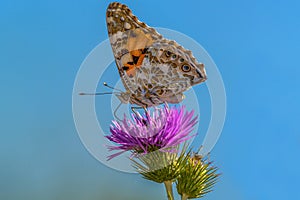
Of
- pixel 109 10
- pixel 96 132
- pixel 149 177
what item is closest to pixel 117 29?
pixel 109 10

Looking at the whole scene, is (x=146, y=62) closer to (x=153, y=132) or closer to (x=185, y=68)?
(x=185, y=68)

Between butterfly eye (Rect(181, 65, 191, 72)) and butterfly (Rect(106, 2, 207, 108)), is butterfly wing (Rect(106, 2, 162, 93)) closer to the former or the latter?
butterfly (Rect(106, 2, 207, 108))

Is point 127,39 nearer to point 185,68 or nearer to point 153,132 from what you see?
point 185,68

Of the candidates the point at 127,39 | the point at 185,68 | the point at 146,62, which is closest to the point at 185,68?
the point at 185,68

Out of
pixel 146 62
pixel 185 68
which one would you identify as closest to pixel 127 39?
pixel 146 62

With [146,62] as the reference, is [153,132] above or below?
below

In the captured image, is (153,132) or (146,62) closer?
(153,132)

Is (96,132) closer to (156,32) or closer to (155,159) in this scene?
(155,159)
